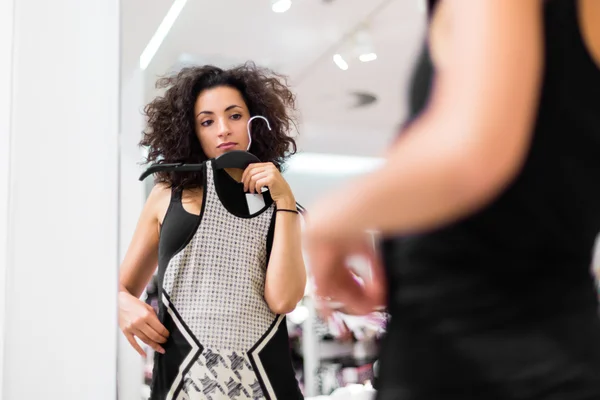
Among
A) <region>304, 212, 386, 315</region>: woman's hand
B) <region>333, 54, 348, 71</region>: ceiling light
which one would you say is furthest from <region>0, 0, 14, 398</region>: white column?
<region>304, 212, 386, 315</region>: woman's hand

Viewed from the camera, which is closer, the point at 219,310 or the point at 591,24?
the point at 591,24

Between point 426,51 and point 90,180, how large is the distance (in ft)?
2.90

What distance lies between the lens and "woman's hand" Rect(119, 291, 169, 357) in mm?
854

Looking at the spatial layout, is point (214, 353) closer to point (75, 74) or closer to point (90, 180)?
point (90, 180)

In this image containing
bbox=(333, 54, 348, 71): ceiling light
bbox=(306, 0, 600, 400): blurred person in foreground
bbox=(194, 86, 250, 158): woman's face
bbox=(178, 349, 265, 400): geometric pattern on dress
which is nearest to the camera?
bbox=(306, 0, 600, 400): blurred person in foreground

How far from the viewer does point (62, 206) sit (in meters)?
1.02

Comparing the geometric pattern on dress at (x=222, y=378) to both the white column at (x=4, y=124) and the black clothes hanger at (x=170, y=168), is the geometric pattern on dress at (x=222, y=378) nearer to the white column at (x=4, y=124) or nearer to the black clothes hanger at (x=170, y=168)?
the black clothes hanger at (x=170, y=168)

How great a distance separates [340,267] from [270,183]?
1.98ft

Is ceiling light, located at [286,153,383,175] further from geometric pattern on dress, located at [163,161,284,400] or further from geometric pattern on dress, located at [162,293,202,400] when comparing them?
geometric pattern on dress, located at [162,293,202,400]

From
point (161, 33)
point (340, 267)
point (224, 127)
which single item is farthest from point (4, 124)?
point (340, 267)

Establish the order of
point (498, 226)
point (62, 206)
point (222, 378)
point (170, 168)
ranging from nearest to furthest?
point (498, 226)
point (222, 378)
point (170, 168)
point (62, 206)

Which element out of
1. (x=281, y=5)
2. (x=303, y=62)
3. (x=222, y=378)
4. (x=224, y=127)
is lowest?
(x=222, y=378)

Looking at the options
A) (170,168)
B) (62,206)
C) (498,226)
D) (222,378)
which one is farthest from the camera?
(62,206)

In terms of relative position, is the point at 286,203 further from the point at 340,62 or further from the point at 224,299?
the point at 340,62
